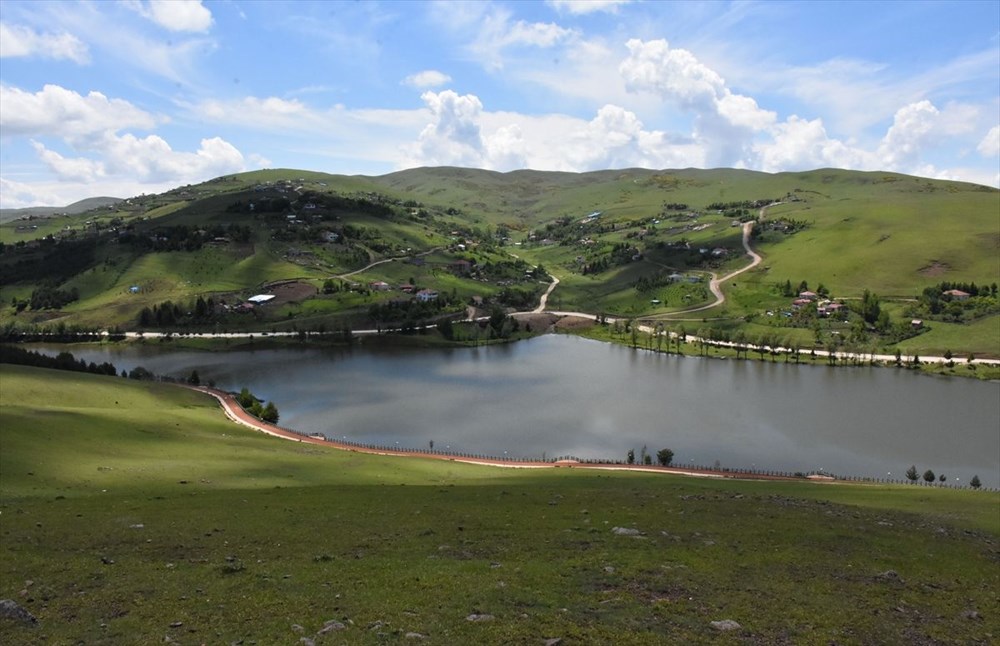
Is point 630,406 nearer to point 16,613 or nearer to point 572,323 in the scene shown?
point 16,613

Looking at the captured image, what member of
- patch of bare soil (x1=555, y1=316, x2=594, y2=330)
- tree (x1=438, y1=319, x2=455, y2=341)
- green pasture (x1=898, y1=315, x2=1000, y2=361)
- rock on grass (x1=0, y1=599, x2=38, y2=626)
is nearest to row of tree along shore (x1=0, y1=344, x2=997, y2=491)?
rock on grass (x1=0, y1=599, x2=38, y2=626)

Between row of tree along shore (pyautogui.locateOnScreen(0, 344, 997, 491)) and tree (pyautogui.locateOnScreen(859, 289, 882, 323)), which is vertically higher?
tree (pyautogui.locateOnScreen(859, 289, 882, 323))

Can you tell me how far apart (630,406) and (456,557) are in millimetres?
75948

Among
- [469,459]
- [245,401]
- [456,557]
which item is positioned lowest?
[469,459]

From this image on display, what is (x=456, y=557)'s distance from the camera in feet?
73.2

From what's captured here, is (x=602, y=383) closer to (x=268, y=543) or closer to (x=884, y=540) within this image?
(x=884, y=540)

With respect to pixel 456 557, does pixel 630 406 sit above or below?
below

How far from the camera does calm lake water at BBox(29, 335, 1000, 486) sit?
7375 centimetres

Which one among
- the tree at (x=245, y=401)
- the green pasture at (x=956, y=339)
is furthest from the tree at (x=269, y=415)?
the green pasture at (x=956, y=339)

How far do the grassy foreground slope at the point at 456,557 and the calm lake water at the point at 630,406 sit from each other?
105 feet

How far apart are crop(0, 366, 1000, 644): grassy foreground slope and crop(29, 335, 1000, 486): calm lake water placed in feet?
105

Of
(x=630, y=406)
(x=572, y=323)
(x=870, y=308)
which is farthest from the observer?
(x=572, y=323)

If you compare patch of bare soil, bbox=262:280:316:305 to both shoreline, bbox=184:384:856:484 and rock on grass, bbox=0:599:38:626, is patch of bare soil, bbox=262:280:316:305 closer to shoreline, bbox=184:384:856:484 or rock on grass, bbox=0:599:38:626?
shoreline, bbox=184:384:856:484

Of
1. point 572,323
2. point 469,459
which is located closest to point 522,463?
point 469,459
